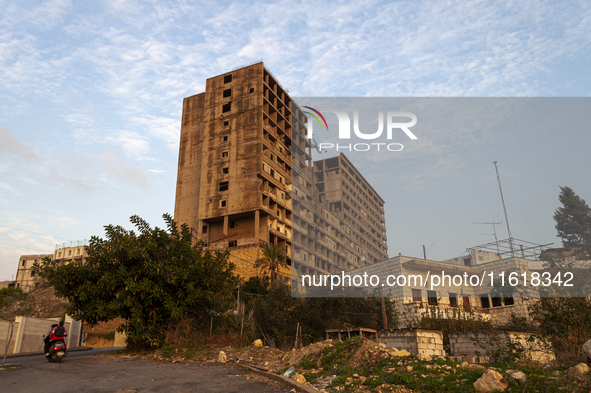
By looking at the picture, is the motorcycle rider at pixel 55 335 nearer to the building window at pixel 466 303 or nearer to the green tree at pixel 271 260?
the building window at pixel 466 303

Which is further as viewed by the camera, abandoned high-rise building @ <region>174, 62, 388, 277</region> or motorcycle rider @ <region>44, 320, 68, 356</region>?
abandoned high-rise building @ <region>174, 62, 388, 277</region>

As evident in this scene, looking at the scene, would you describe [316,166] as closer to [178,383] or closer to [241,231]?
[241,231]

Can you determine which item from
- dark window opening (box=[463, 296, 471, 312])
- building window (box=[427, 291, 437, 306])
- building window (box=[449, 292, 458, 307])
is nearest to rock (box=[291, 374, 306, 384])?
building window (box=[427, 291, 437, 306])

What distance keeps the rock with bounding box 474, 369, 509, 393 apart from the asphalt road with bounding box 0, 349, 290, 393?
3.93 meters

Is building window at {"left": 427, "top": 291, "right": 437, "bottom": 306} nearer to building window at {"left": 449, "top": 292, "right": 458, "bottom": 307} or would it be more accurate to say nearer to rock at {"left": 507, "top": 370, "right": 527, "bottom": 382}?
building window at {"left": 449, "top": 292, "right": 458, "bottom": 307}

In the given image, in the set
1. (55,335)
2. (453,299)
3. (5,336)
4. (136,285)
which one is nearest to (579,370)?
(136,285)

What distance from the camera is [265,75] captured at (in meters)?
62.2

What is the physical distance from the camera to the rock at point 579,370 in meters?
7.61

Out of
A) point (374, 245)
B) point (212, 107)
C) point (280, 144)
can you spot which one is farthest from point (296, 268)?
point (374, 245)

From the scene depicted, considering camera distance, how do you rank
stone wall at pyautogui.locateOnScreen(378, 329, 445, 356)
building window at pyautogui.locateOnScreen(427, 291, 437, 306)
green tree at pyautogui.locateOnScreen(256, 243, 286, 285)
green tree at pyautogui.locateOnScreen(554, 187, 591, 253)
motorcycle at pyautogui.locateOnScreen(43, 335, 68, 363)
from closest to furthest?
motorcycle at pyautogui.locateOnScreen(43, 335, 68, 363) → stone wall at pyautogui.locateOnScreen(378, 329, 445, 356) → building window at pyautogui.locateOnScreen(427, 291, 437, 306) → green tree at pyautogui.locateOnScreen(554, 187, 591, 253) → green tree at pyautogui.locateOnScreen(256, 243, 286, 285)

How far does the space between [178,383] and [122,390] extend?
132 cm

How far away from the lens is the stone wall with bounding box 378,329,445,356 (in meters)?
19.0

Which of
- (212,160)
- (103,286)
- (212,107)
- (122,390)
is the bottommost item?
(122,390)

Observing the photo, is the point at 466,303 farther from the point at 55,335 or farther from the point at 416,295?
the point at 55,335
